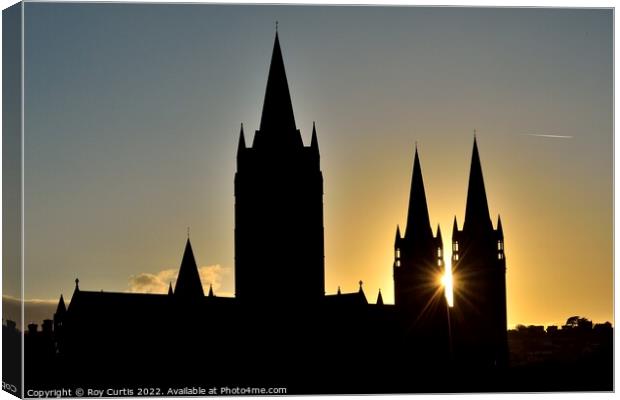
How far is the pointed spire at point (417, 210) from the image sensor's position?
52.4m

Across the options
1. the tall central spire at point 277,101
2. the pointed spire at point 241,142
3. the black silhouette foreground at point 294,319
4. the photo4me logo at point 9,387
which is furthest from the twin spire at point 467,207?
the photo4me logo at point 9,387

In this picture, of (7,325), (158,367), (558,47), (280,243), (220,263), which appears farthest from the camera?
(280,243)

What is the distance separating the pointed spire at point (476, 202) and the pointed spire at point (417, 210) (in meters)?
1.64

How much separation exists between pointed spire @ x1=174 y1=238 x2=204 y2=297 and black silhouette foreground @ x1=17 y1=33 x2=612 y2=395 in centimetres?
10

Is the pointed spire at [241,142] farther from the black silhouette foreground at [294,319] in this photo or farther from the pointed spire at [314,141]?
the pointed spire at [314,141]

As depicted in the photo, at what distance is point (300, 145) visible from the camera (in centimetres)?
7006

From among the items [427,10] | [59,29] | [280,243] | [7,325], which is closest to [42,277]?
[7,325]

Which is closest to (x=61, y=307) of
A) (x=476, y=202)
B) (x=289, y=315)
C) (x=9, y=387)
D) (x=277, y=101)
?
(x=9, y=387)

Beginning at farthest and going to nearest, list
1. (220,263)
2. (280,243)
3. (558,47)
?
(280,243) < (220,263) < (558,47)

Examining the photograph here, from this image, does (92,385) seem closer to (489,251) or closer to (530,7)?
(530,7)

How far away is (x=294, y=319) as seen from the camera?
231 feet

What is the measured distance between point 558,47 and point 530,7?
4.73ft

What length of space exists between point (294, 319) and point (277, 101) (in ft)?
48.8

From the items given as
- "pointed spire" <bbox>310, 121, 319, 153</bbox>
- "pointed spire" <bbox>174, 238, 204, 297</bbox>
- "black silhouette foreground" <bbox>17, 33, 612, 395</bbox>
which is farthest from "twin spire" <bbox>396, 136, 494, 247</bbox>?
"pointed spire" <bbox>174, 238, 204, 297</bbox>
